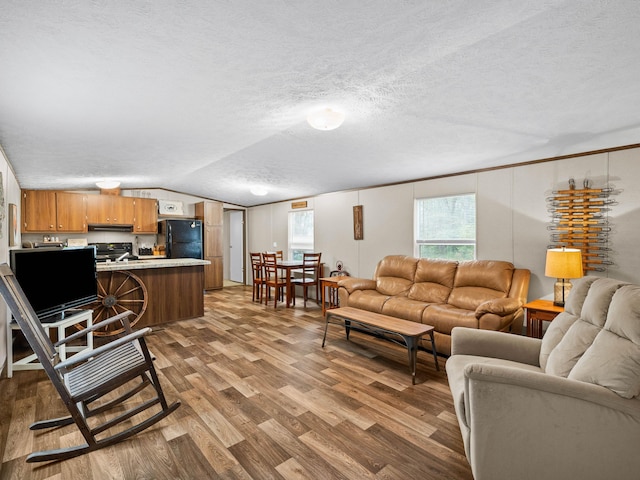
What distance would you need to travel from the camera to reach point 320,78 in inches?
91.1

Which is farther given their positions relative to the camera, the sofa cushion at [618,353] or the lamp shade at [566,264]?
the lamp shade at [566,264]

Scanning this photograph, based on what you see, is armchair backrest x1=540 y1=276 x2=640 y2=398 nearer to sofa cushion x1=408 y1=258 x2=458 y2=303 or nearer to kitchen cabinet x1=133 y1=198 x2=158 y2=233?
sofa cushion x1=408 y1=258 x2=458 y2=303

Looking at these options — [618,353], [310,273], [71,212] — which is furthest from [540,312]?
[71,212]

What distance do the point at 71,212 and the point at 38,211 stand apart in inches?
18.5

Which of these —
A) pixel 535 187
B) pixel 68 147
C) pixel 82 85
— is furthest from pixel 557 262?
pixel 68 147

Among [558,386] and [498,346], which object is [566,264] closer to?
[498,346]

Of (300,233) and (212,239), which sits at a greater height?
(300,233)

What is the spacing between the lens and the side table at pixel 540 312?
307 cm

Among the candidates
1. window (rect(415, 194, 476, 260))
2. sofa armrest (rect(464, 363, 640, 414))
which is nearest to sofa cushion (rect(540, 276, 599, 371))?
sofa armrest (rect(464, 363, 640, 414))

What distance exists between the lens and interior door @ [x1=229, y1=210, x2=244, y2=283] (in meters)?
8.79

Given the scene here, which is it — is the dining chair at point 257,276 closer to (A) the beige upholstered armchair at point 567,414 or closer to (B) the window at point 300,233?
(B) the window at point 300,233

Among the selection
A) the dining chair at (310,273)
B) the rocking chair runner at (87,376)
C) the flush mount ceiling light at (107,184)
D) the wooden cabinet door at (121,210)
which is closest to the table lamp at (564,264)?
the rocking chair runner at (87,376)

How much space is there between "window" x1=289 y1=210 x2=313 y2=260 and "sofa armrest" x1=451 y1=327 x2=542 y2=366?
4798mm

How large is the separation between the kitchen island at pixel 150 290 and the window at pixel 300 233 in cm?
255
